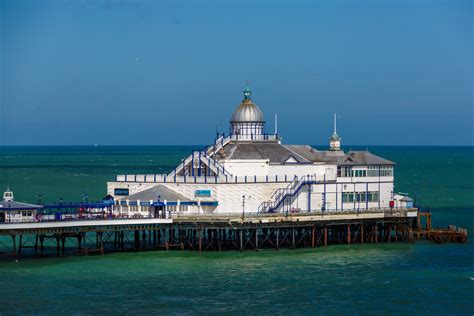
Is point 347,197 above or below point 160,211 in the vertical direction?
above

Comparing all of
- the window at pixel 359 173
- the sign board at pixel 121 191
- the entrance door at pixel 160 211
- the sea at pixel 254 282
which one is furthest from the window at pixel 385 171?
the sign board at pixel 121 191

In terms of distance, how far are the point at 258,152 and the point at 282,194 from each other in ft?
18.1

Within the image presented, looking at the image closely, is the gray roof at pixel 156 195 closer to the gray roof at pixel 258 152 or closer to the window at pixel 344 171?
the gray roof at pixel 258 152

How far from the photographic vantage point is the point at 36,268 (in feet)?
235

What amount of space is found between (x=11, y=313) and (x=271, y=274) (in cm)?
1906

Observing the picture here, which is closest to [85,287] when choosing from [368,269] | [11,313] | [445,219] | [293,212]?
[11,313]

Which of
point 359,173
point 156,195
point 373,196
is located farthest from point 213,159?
point 373,196

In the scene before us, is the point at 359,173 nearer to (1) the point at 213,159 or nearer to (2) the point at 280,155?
(2) the point at 280,155

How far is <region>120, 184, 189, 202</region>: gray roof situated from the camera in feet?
270

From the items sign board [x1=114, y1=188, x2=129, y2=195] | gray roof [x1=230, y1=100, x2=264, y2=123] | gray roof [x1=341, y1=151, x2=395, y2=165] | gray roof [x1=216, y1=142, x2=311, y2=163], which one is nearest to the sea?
gray roof [x1=341, y1=151, x2=395, y2=165]

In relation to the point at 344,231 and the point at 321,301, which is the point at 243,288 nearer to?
the point at 321,301

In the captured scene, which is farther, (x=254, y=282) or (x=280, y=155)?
(x=280, y=155)

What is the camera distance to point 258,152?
8975 centimetres

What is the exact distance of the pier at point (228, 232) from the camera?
77.5m
